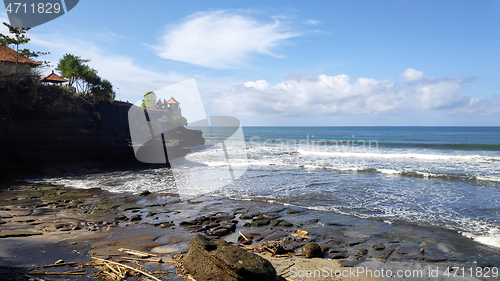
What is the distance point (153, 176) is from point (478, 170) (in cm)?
2081

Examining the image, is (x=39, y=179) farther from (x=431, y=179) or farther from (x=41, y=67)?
(x=431, y=179)

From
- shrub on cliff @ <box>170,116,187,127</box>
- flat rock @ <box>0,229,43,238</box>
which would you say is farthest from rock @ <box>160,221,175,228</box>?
shrub on cliff @ <box>170,116,187,127</box>

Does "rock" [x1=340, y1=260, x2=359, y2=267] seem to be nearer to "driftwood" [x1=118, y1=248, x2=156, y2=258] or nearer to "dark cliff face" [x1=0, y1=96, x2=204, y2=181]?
"driftwood" [x1=118, y1=248, x2=156, y2=258]

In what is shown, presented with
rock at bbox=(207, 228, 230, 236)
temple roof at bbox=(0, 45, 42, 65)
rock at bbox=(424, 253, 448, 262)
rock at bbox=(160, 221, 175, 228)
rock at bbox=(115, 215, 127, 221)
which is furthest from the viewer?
temple roof at bbox=(0, 45, 42, 65)

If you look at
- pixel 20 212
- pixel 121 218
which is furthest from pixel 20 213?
pixel 121 218

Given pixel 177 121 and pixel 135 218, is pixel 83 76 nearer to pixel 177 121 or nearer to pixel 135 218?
pixel 177 121

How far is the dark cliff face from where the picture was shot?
1688 centimetres

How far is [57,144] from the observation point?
1841 cm

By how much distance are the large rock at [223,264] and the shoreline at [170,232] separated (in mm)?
729

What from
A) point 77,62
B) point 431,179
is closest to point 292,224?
point 431,179

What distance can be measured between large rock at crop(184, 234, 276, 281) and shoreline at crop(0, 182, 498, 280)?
0.73 metres

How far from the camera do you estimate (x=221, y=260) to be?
157 inches

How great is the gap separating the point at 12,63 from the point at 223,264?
25.7m

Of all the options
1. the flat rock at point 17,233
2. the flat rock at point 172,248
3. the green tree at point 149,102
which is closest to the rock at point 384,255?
the flat rock at point 172,248
